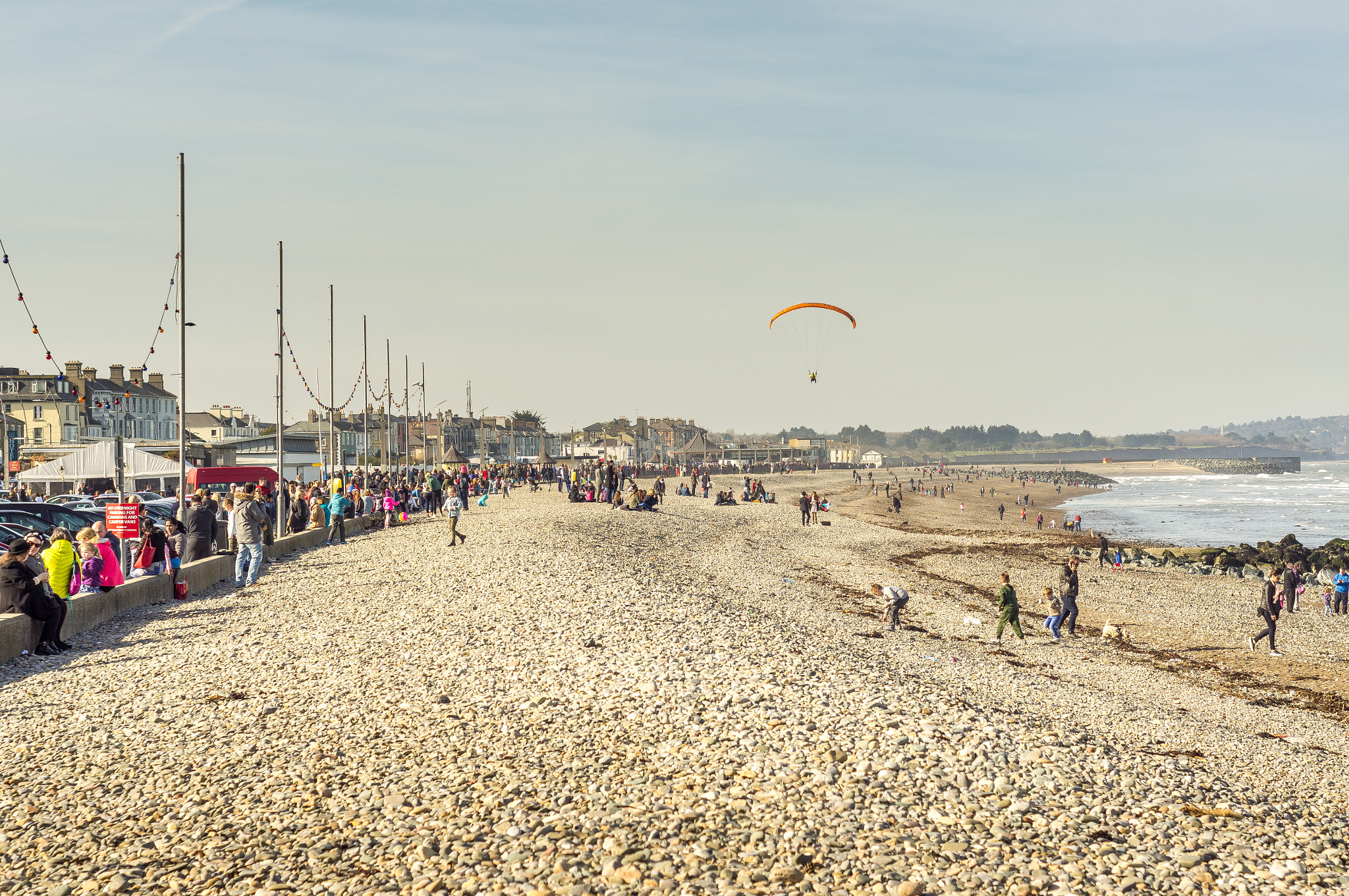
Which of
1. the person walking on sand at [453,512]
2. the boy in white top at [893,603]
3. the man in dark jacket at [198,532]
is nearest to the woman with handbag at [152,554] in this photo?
the man in dark jacket at [198,532]

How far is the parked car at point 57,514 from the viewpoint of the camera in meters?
22.5

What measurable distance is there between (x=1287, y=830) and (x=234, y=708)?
437 inches

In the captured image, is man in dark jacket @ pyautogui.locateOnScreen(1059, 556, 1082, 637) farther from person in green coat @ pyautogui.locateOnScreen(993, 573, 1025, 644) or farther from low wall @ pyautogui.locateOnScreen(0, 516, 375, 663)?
low wall @ pyautogui.locateOnScreen(0, 516, 375, 663)

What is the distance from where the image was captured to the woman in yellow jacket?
14508 mm

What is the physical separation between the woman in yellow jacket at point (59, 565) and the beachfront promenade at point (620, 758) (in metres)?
0.91

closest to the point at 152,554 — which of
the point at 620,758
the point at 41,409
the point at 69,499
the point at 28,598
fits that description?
the point at 28,598

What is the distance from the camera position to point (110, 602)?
15992mm

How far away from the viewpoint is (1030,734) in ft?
34.6

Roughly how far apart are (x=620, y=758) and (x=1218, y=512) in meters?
79.8

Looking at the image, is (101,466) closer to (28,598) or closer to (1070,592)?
(28,598)

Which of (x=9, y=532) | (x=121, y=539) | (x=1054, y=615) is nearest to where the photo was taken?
(x=121, y=539)

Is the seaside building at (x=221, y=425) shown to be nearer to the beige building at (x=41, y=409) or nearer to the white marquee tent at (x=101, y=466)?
the beige building at (x=41, y=409)

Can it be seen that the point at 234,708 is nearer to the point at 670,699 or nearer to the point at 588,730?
the point at 588,730

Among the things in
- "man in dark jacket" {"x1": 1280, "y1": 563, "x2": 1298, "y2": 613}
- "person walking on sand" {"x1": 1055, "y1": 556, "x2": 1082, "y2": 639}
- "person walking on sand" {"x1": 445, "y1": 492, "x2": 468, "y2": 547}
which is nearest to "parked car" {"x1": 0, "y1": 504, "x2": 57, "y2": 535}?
"person walking on sand" {"x1": 445, "y1": 492, "x2": 468, "y2": 547}
